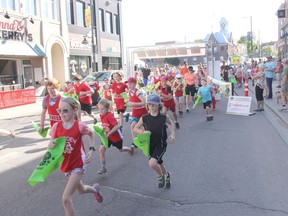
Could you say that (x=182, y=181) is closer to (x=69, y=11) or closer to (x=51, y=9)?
(x=51, y=9)

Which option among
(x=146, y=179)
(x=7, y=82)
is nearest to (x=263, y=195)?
(x=146, y=179)

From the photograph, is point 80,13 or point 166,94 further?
point 80,13

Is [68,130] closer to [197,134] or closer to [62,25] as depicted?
[197,134]

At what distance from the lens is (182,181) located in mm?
5645

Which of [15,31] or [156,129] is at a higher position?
[15,31]

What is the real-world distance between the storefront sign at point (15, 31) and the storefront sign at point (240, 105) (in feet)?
51.0

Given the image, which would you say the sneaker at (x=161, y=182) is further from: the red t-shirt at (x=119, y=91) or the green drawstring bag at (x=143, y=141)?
the red t-shirt at (x=119, y=91)

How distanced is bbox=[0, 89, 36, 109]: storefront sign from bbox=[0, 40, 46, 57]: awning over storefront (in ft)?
10.8

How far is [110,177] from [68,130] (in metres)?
2.10

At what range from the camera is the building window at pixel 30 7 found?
2500 centimetres

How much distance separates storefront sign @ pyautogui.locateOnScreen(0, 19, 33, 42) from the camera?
22.5 meters

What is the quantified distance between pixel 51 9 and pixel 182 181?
25.4m

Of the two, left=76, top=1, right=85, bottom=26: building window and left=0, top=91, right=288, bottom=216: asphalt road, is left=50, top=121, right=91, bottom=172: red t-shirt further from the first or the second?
left=76, top=1, right=85, bottom=26: building window

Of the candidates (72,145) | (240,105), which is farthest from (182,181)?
(240,105)
